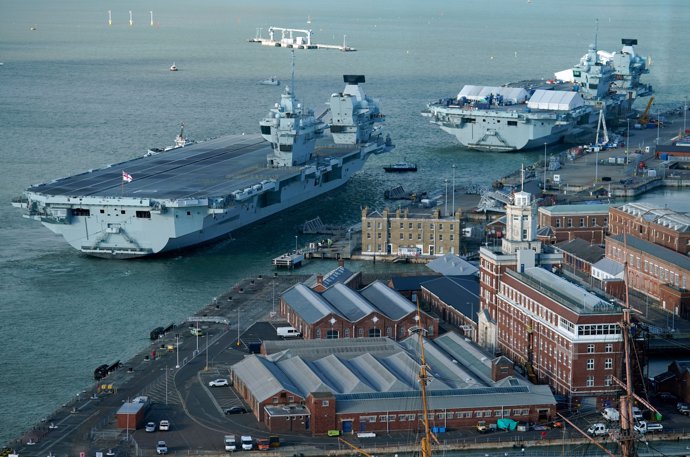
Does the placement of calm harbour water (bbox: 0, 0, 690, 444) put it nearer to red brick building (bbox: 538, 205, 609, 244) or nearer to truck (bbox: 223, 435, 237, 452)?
truck (bbox: 223, 435, 237, 452)

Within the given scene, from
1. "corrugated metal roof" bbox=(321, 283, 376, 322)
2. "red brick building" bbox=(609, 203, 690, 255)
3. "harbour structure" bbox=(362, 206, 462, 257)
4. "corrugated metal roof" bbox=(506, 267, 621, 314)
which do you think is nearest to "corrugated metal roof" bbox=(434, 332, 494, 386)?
"corrugated metal roof" bbox=(506, 267, 621, 314)

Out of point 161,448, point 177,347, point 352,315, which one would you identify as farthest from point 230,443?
point 352,315

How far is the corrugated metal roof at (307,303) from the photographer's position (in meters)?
47.9

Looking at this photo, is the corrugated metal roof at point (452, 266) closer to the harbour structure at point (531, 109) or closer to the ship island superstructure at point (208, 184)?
the ship island superstructure at point (208, 184)

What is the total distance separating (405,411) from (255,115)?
71624 millimetres

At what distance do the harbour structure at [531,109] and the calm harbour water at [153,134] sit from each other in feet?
5.42

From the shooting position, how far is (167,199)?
61625 millimetres

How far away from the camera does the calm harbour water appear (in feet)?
165

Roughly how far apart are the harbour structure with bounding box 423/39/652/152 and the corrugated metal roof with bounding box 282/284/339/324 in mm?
42114

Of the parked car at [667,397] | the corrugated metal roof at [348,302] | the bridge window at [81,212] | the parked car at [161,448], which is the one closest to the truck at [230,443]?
the parked car at [161,448]

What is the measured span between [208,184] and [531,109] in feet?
105

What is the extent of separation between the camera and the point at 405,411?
3959cm

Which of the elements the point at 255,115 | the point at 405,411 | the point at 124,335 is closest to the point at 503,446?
the point at 405,411

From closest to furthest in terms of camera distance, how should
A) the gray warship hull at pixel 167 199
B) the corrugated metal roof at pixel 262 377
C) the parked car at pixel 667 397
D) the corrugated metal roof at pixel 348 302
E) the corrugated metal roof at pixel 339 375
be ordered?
the corrugated metal roof at pixel 262 377 < the corrugated metal roof at pixel 339 375 < the parked car at pixel 667 397 < the corrugated metal roof at pixel 348 302 < the gray warship hull at pixel 167 199
